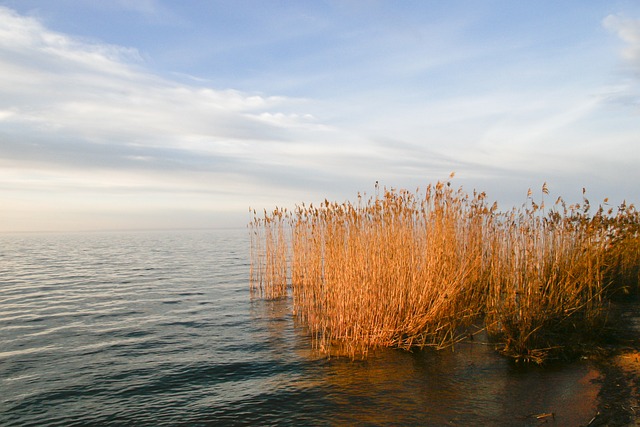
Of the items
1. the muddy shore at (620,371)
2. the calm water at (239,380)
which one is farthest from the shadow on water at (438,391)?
the muddy shore at (620,371)

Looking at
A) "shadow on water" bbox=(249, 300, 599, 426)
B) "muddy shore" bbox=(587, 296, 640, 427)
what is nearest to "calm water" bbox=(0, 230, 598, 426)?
"shadow on water" bbox=(249, 300, 599, 426)

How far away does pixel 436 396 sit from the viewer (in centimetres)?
534

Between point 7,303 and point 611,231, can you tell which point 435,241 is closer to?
point 611,231

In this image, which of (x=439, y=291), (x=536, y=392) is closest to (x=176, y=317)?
(x=439, y=291)

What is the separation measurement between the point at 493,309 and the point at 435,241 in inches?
54.4

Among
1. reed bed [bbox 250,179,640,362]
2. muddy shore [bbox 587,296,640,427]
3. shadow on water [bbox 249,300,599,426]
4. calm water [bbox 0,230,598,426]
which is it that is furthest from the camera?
reed bed [bbox 250,179,640,362]

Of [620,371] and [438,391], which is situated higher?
[620,371]

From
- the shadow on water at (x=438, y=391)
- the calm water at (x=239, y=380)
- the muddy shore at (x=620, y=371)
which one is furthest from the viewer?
the calm water at (x=239, y=380)

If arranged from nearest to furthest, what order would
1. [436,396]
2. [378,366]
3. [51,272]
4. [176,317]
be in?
[436,396] < [378,366] < [176,317] < [51,272]

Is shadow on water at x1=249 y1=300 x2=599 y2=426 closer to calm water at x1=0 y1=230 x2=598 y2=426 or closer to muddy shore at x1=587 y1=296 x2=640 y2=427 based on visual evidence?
calm water at x1=0 y1=230 x2=598 y2=426

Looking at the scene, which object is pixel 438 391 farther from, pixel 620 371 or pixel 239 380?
pixel 239 380

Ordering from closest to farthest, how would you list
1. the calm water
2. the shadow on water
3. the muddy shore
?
the muddy shore
the shadow on water
the calm water

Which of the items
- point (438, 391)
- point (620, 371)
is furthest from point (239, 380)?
point (620, 371)

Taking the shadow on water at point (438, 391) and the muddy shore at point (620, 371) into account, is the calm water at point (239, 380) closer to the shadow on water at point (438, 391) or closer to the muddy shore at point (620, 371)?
the shadow on water at point (438, 391)
